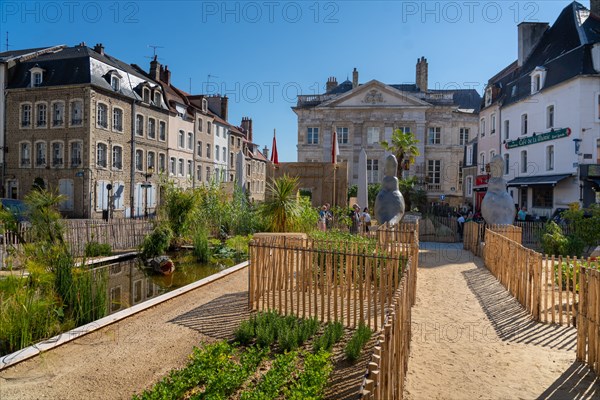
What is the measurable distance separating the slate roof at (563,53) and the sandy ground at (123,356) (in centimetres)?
2493

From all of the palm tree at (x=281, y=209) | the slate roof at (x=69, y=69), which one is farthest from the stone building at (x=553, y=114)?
the slate roof at (x=69, y=69)

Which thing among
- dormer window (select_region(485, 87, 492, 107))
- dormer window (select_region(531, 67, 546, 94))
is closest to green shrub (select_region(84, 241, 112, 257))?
dormer window (select_region(531, 67, 546, 94))

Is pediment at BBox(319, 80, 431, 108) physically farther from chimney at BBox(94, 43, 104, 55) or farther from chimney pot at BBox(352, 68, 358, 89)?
chimney at BBox(94, 43, 104, 55)

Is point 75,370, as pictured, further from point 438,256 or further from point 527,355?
point 438,256

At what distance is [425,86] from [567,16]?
Answer: 20786 mm

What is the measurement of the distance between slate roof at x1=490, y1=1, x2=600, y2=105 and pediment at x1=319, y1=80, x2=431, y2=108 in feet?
39.6

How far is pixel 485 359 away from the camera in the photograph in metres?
5.38

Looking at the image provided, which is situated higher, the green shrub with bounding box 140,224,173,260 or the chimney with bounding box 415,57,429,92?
the chimney with bounding box 415,57,429,92

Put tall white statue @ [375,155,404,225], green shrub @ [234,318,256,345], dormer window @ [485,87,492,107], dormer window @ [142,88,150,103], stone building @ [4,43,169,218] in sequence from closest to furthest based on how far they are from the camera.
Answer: green shrub @ [234,318,256,345] → tall white statue @ [375,155,404,225] → stone building @ [4,43,169,218] → dormer window @ [142,88,150,103] → dormer window @ [485,87,492,107]

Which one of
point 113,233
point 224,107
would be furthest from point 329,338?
point 224,107

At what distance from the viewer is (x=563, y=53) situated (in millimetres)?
25812

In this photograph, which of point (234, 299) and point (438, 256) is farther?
point (438, 256)

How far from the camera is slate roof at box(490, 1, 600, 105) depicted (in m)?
23.9

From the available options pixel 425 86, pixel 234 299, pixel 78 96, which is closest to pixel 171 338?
pixel 234 299
